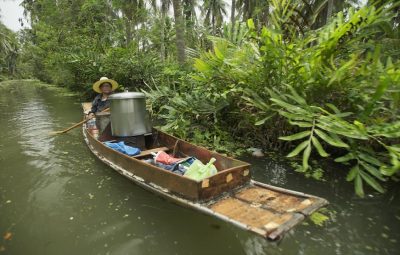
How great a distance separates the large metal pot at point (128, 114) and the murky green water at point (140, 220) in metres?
0.92

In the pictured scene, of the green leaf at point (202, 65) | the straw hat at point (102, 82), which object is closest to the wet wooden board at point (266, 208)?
the green leaf at point (202, 65)

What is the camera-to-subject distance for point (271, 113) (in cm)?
562

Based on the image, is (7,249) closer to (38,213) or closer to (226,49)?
(38,213)

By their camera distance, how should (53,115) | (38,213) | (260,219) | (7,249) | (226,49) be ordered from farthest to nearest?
(53,115)
(226,49)
(38,213)
(7,249)
(260,219)

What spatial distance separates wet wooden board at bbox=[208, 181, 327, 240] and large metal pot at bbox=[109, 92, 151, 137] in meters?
3.02

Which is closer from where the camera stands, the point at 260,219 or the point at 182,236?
the point at 260,219

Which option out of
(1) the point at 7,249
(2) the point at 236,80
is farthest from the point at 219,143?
(1) the point at 7,249

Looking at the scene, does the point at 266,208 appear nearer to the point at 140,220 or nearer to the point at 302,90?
the point at 140,220

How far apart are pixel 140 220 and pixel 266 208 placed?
6.12 feet

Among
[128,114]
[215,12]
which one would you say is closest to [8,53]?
[215,12]

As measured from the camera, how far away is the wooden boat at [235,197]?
312cm

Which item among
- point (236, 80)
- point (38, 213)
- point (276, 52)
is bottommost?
point (38, 213)

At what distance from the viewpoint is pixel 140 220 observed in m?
4.32

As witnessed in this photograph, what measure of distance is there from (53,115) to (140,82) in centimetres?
398
